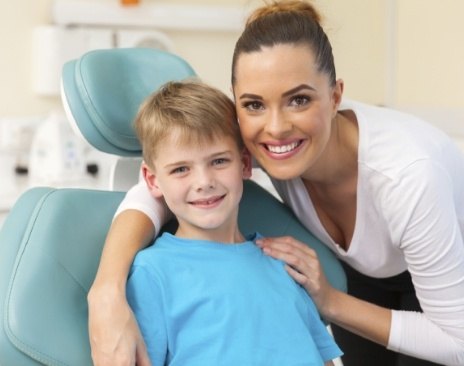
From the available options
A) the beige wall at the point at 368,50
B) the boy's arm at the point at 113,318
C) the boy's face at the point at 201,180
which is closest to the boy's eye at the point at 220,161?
the boy's face at the point at 201,180

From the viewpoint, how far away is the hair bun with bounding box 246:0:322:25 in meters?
1.31

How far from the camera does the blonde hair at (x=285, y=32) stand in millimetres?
1231

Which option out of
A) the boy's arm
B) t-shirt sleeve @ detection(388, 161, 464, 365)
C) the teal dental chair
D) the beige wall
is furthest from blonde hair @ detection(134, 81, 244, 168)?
the beige wall

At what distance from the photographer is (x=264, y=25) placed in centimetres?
126

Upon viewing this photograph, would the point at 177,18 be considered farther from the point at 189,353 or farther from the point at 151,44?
the point at 189,353

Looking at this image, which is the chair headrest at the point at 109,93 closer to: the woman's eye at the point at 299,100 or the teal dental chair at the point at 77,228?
the teal dental chair at the point at 77,228

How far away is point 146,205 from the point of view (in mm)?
1295

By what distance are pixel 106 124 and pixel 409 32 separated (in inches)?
62.7

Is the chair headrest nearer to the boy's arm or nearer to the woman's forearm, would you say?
the boy's arm

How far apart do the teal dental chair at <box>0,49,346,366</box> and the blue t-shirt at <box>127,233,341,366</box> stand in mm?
107

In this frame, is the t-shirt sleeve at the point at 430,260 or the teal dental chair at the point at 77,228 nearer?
the teal dental chair at the point at 77,228

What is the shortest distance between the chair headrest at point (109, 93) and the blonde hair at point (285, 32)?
25cm

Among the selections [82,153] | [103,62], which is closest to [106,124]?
[103,62]

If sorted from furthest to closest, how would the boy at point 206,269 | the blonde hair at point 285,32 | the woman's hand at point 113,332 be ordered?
the blonde hair at point 285,32 → the boy at point 206,269 → the woman's hand at point 113,332
